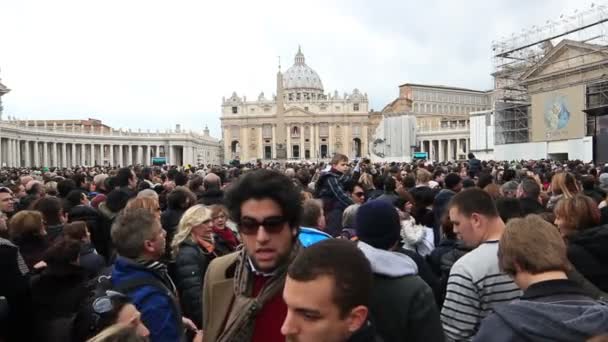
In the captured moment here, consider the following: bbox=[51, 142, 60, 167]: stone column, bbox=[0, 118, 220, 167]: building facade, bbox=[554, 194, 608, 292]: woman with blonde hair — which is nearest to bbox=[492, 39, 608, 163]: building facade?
bbox=[554, 194, 608, 292]: woman with blonde hair

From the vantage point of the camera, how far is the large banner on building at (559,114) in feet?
117

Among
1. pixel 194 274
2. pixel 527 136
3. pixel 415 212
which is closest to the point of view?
pixel 194 274

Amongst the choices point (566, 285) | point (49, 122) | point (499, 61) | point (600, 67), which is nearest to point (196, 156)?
point (49, 122)

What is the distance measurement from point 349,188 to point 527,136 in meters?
35.6

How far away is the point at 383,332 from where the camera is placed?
2.80 meters

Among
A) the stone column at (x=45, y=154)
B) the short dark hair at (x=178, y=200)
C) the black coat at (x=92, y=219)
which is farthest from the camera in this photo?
the stone column at (x=45, y=154)

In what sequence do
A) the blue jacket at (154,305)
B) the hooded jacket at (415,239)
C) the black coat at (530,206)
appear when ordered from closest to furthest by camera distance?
the blue jacket at (154,305)
the hooded jacket at (415,239)
the black coat at (530,206)

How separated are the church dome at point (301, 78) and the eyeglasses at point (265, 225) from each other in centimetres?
13021

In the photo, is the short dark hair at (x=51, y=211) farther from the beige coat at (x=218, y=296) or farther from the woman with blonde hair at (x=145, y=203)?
the beige coat at (x=218, y=296)

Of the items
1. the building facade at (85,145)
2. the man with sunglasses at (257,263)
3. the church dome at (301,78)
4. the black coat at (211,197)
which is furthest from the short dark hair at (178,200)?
the church dome at (301,78)

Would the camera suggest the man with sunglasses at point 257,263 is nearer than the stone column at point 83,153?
Yes

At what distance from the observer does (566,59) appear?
124 feet

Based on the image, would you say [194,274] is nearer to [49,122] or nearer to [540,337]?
[540,337]

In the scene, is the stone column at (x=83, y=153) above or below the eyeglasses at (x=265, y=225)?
above
